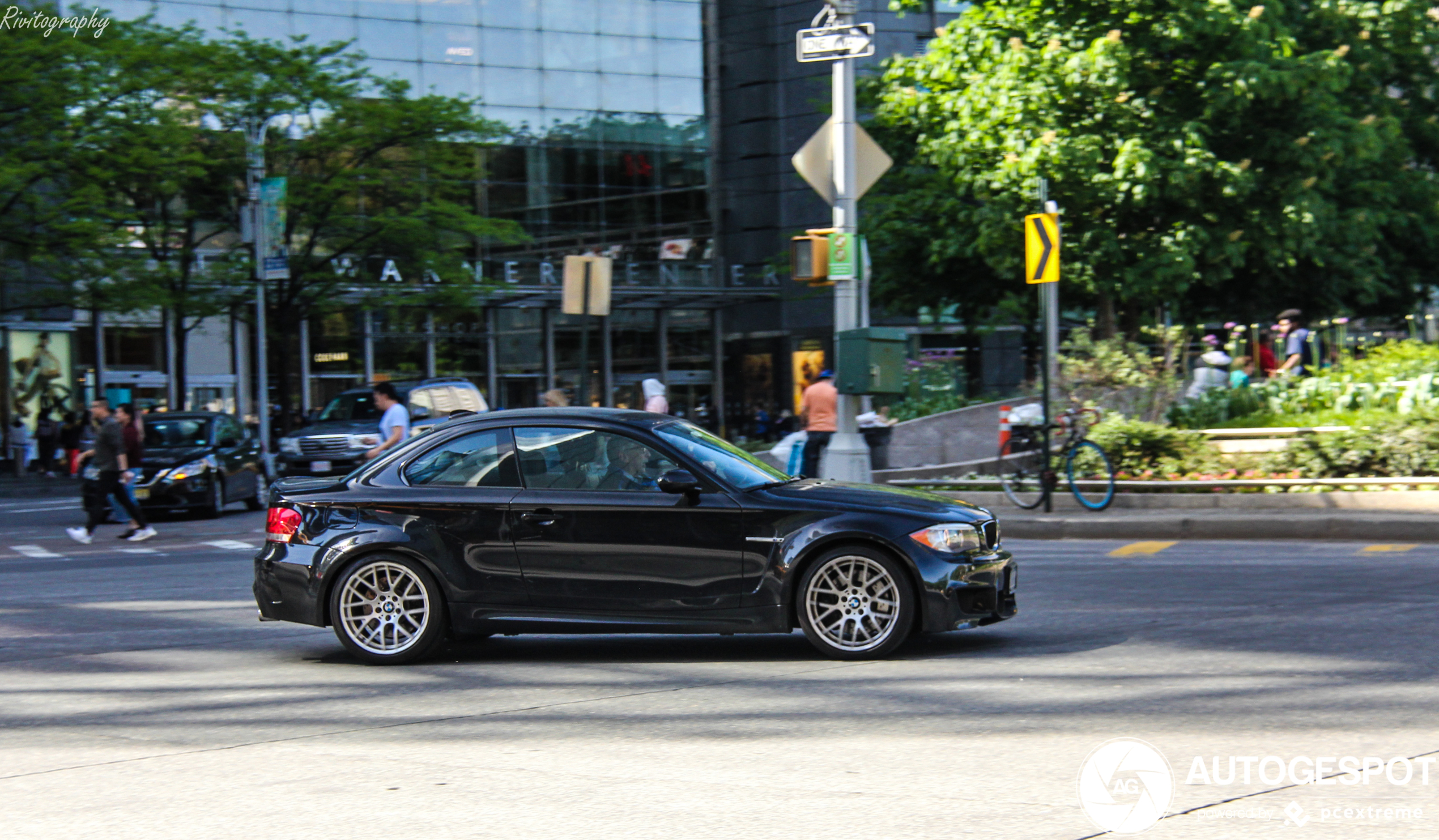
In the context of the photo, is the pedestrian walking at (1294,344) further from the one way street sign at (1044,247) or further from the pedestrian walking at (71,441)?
the pedestrian walking at (71,441)

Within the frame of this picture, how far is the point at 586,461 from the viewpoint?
27.6ft

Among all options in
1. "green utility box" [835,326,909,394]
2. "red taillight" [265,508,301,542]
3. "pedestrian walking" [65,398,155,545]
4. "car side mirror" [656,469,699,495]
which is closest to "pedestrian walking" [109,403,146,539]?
"pedestrian walking" [65,398,155,545]

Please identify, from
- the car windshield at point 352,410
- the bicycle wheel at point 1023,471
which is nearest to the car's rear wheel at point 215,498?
the car windshield at point 352,410

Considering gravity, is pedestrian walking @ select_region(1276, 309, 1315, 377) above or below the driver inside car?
above

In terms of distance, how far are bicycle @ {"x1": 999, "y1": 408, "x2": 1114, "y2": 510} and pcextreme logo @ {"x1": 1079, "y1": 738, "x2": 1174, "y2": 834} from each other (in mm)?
10531

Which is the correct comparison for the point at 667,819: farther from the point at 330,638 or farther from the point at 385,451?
the point at 330,638

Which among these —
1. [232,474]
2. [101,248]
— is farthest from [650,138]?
[232,474]

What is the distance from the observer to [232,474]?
22828mm

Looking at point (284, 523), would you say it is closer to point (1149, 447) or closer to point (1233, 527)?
point (1233, 527)

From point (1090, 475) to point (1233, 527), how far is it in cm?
233

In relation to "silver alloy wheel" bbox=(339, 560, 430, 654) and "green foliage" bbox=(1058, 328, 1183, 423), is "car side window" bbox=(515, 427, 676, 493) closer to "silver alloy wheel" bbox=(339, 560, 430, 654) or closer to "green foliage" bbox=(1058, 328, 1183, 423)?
"silver alloy wheel" bbox=(339, 560, 430, 654)

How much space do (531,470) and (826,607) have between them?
1824mm

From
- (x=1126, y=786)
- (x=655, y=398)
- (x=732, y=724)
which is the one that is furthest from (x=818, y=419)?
(x=1126, y=786)

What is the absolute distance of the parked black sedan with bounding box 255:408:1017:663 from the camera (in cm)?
801
